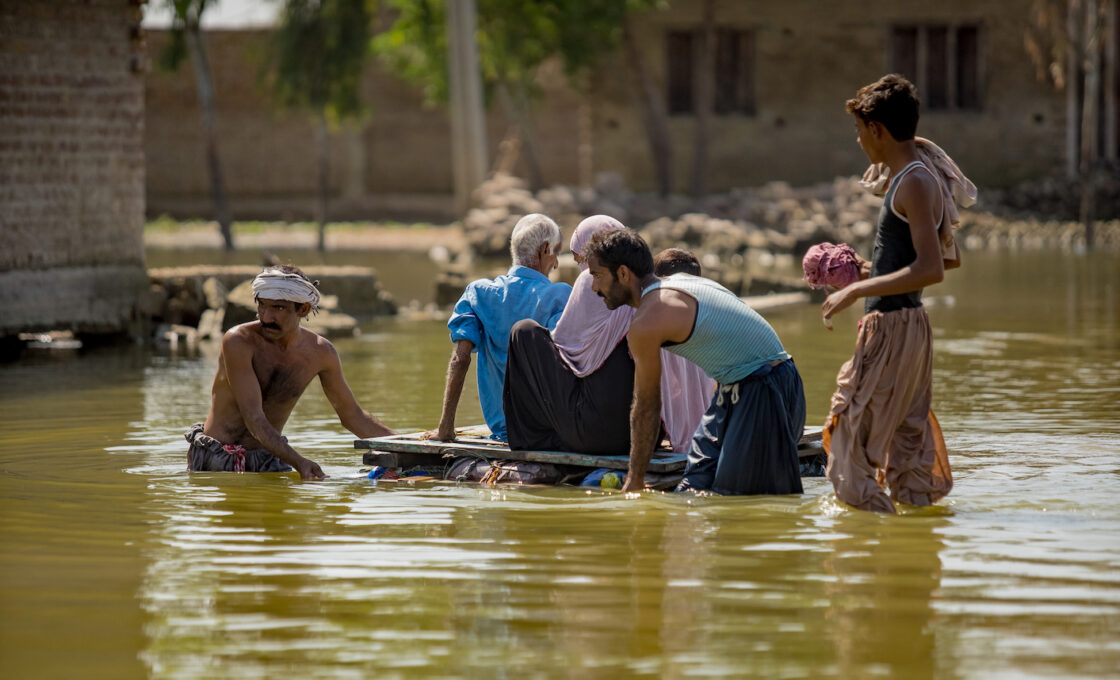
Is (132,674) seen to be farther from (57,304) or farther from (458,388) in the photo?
(57,304)

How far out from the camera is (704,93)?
2972 centimetres

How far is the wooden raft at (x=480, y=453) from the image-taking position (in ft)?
22.7

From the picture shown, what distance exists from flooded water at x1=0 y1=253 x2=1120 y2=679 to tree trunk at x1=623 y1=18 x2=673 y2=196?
21.8 metres

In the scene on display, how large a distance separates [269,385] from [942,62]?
25990 millimetres

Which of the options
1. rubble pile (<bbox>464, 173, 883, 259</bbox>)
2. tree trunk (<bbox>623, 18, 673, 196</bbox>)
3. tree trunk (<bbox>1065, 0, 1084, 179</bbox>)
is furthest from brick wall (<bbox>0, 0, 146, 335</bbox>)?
tree trunk (<bbox>1065, 0, 1084, 179</bbox>)

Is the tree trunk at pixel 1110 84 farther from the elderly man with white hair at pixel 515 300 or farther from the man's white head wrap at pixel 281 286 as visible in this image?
the man's white head wrap at pixel 281 286

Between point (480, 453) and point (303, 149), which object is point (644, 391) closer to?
point (480, 453)

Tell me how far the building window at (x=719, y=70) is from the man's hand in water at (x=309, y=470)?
24.6 meters

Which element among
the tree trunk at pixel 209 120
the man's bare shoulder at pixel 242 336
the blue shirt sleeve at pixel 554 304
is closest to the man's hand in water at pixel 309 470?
the man's bare shoulder at pixel 242 336

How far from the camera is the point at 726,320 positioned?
21.6 feet

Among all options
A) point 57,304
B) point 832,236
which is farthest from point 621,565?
point 832,236

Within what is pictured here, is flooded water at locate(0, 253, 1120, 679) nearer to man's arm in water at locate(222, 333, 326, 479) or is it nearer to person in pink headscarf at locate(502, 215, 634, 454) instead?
man's arm in water at locate(222, 333, 326, 479)

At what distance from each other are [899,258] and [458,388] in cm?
221

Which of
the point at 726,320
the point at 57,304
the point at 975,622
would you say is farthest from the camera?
the point at 57,304
